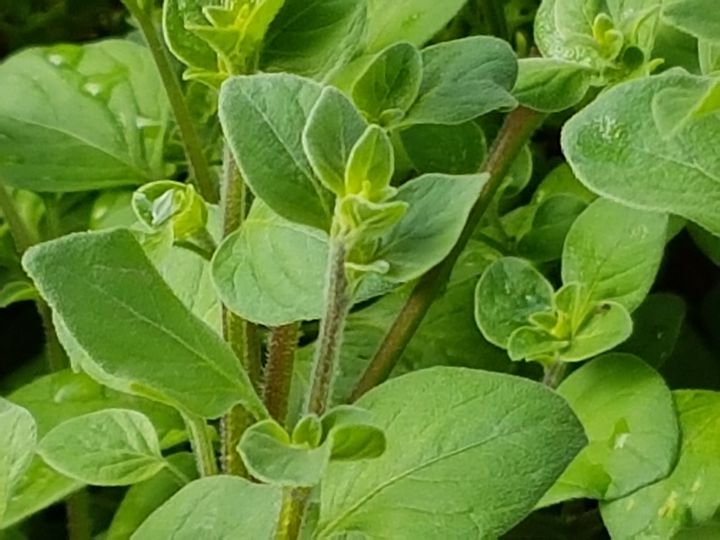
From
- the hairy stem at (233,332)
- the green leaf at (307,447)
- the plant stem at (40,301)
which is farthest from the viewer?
the plant stem at (40,301)

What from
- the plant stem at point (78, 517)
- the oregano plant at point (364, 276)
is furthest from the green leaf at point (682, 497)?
the plant stem at point (78, 517)

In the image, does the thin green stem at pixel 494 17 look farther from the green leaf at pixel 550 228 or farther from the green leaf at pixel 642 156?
the green leaf at pixel 642 156

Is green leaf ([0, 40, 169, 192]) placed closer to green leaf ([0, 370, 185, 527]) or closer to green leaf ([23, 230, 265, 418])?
green leaf ([0, 370, 185, 527])

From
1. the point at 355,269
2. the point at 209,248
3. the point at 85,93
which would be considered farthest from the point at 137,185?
the point at 355,269

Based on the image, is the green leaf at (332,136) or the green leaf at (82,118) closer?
the green leaf at (332,136)

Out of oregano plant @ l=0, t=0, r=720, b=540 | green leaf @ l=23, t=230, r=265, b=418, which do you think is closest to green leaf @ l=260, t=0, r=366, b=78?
oregano plant @ l=0, t=0, r=720, b=540

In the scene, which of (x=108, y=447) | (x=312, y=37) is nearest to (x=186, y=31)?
(x=312, y=37)
